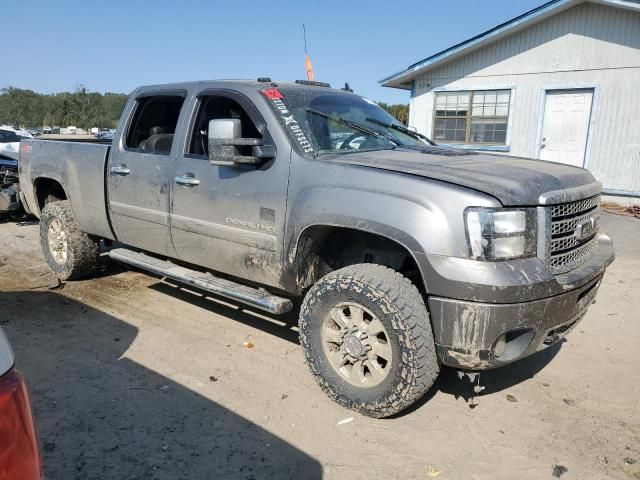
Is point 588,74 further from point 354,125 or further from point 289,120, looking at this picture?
point 289,120

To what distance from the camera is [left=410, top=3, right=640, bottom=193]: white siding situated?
11539 millimetres

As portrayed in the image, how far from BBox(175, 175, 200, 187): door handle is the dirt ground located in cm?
129

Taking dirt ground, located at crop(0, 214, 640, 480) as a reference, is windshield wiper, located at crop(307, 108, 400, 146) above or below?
above

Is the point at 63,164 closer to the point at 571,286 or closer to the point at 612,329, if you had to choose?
the point at 571,286

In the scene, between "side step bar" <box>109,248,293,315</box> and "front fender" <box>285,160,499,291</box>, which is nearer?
"front fender" <box>285,160,499,291</box>

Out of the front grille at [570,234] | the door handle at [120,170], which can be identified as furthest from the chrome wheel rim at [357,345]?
the door handle at [120,170]

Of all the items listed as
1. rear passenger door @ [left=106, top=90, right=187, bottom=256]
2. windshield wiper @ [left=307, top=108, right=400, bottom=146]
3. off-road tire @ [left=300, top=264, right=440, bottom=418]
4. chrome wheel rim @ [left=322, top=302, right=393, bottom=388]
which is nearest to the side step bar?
rear passenger door @ [left=106, top=90, right=187, bottom=256]

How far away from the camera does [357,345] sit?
10.3 feet

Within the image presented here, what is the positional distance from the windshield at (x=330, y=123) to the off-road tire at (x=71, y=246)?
296 cm

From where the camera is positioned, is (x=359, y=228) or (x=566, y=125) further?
(x=566, y=125)

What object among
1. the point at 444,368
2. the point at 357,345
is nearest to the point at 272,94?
the point at 357,345

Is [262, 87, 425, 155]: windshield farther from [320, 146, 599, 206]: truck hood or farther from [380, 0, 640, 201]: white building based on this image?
[380, 0, 640, 201]: white building

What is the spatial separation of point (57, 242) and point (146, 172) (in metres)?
2.06

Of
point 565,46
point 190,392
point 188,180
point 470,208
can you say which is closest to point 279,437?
point 190,392
